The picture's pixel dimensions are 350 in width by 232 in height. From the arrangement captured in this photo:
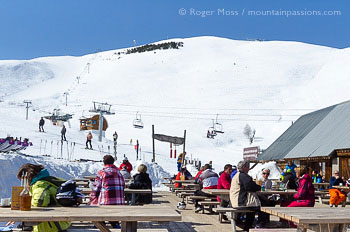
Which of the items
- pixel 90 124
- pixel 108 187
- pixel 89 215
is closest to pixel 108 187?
pixel 108 187

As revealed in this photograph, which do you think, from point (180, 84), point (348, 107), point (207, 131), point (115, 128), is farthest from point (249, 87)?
point (348, 107)

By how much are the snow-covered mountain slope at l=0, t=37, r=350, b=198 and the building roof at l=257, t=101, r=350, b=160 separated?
10562mm

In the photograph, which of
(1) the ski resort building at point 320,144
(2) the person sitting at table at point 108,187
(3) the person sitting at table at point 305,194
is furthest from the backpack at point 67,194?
(1) the ski resort building at point 320,144

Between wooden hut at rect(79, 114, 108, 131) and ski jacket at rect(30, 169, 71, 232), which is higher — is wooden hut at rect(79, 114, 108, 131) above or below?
above

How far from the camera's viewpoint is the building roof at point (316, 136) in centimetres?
2052

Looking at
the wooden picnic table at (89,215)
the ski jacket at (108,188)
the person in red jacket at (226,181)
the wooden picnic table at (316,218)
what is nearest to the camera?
the wooden picnic table at (89,215)

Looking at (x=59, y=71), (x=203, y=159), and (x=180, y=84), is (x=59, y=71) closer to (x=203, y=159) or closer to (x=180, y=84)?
(x=180, y=84)

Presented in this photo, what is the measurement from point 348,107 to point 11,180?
16.4 metres

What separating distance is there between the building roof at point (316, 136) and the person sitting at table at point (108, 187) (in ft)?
44.4

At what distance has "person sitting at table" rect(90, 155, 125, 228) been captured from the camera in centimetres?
717

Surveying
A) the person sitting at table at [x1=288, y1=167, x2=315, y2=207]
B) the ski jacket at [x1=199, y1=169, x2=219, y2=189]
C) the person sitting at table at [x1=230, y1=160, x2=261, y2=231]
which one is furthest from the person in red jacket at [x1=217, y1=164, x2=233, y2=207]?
the person sitting at table at [x1=288, y1=167, x2=315, y2=207]

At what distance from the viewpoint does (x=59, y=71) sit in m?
133

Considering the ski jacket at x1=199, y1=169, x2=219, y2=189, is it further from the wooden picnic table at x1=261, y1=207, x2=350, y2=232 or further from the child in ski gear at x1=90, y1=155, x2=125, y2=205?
the wooden picnic table at x1=261, y1=207, x2=350, y2=232

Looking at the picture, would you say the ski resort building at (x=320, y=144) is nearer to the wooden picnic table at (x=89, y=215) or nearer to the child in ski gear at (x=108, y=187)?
the child in ski gear at (x=108, y=187)
